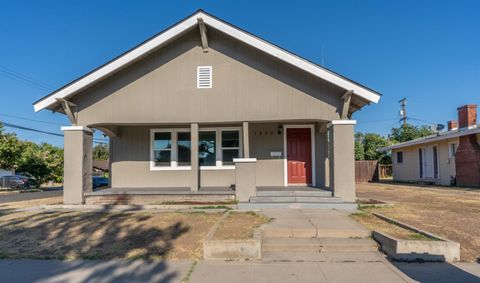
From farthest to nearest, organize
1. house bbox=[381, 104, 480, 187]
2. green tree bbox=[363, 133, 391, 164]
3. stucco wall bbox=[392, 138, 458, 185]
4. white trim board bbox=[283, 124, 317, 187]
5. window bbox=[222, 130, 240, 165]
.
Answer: green tree bbox=[363, 133, 391, 164] < stucco wall bbox=[392, 138, 458, 185] < house bbox=[381, 104, 480, 187] < window bbox=[222, 130, 240, 165] < white trim board bbox=[283, 124, 317, 187]

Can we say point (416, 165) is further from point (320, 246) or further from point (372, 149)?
point (320, 246)

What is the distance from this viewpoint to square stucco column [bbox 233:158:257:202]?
10469 mm

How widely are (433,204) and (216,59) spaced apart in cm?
843

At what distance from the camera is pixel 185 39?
452 inches

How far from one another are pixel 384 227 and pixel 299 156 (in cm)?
579

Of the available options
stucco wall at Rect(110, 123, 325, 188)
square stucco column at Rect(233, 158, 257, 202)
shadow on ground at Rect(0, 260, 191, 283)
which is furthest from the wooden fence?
shadow on ground at Rect(0, 260, 191, 283)

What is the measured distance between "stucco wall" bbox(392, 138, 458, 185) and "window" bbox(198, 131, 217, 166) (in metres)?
14.5

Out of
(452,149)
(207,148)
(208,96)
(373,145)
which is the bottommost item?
(207,148)

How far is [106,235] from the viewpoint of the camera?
716cm

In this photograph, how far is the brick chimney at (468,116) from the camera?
2133 cm

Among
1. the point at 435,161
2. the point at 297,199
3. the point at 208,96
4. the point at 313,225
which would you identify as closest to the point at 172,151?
the point at 208,96

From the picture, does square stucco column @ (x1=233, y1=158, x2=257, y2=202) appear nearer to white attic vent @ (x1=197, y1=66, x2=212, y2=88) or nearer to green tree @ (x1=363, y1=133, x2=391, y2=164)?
white attic vent @ (x1=197, y1=66, x2=212, y2=88)

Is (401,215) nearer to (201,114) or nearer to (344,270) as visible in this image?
(344,270)

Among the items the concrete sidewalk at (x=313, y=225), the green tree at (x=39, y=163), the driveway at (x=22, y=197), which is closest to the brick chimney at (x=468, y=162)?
the concrete sidewalk at (x=313, y=225)
